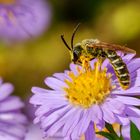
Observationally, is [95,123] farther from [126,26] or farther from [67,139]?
[126,26]

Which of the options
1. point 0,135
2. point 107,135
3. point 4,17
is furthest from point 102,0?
point 107,135

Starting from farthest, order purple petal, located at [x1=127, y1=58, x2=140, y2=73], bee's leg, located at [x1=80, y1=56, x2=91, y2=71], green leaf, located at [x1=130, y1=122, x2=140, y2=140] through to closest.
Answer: bee's leg, located at [x1=80, y1=56, x2=91, y2=71] → purple petal, located at [x1=127, y1=58, x2=140, y2=73] → green leaf, located at [x1=130, y1=122, x2=140, y2=140]

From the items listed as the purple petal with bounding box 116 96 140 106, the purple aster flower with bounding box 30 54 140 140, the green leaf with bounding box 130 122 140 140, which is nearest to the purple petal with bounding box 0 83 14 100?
the purple aster flower with bounding box 30 54 140 140

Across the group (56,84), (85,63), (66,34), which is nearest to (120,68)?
(85,63)

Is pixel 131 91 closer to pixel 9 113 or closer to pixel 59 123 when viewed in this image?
pixel 59 123

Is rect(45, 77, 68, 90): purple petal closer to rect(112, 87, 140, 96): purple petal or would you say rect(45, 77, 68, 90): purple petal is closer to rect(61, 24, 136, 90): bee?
rect(61, 24, 136, 90): bee

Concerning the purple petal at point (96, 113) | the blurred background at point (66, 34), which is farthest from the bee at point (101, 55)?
the blurred background at point (66, 34)
